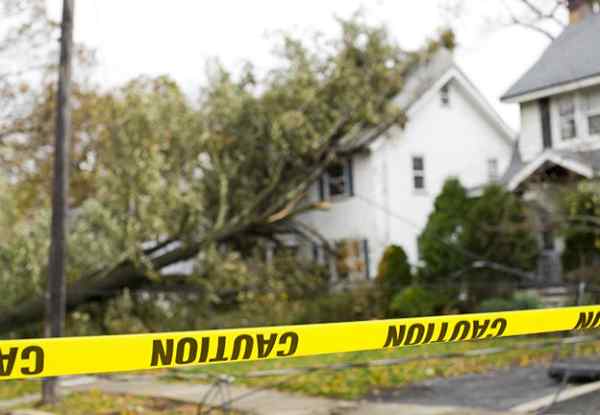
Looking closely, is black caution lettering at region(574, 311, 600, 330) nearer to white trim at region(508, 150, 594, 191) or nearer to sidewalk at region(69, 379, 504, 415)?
sidewalk at region(69, 379, 504, 415)

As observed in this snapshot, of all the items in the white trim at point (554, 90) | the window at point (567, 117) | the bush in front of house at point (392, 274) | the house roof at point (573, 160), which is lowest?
the bush in front of house at point (392, 274)

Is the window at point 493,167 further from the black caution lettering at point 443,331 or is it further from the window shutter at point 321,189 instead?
the black caution lettering at point 443,331

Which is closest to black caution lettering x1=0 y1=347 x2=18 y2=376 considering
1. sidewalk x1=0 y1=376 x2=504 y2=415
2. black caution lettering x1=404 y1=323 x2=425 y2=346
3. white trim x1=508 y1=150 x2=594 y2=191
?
black caution lettering x1=404 y1=323 x2=425 y2=346

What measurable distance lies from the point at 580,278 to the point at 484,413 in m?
8.63

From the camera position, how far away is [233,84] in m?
20.8

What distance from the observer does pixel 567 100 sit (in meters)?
8.61

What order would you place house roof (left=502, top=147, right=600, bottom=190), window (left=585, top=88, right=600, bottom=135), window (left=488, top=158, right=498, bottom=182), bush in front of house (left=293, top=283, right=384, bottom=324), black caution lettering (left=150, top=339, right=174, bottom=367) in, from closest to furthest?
black caution lettering (left=150, top=339, right=174, bottom=367) < window (left=585, top=88, right=600, bottom=135) < house roof (left=502, top=147, right=600, bottom=190) < bush in front of house (left=293, top=283, right=384, bottom=324) < window (left=488, top=158, right=498, bottom=182)

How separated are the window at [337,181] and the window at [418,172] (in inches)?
79.0

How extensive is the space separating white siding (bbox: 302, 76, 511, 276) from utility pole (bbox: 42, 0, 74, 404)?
1357 centimetres

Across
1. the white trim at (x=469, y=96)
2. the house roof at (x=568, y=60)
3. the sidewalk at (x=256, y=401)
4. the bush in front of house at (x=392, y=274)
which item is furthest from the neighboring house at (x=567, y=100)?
the white trim at (x=469, y=96)

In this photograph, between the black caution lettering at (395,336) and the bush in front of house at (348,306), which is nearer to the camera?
the black caution lettering at (395,336)

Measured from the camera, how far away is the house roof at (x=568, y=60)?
8.04m

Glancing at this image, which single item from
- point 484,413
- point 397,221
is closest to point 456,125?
point 397,221

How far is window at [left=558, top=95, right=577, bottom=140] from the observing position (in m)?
8.80
